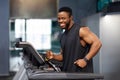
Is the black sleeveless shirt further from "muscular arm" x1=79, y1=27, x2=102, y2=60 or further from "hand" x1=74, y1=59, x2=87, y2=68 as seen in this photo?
"hand" x1=74, y1=59, x2=87, y2=68

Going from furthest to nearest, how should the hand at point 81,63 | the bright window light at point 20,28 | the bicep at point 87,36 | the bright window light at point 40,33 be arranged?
the bright window light at point 40,33 → the bright window light at point 20,28 → the bicep at point 87,36 → the hand at point 81,63

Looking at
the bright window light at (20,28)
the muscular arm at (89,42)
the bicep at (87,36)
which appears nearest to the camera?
the muscular arm at (89,42)

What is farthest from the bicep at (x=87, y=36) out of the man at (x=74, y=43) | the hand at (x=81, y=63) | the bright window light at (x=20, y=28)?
the bright window light at (x=20, y=28)

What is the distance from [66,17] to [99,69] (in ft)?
11.7

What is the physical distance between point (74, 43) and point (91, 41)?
0.65ft

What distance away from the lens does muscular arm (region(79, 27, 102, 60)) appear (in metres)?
2.38

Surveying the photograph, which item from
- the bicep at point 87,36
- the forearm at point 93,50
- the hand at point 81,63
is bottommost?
the hand at point 81,63

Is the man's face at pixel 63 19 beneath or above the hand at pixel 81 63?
above

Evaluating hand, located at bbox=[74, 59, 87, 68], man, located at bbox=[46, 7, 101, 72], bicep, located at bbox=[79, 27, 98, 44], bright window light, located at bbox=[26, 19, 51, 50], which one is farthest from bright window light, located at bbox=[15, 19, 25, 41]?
hand, located at bbox=[74, 59, 87, 68]

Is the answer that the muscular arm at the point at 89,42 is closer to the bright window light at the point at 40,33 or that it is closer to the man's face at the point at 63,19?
the man's face at the point at 63,19

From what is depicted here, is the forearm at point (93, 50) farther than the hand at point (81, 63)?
Yes

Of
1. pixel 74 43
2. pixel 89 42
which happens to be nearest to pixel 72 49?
pixel 74 43

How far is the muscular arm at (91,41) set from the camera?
238 cm

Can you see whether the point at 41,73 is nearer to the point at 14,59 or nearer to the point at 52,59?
the point at 52,59
